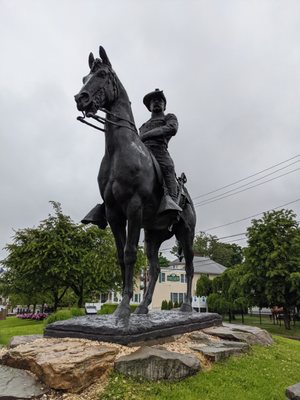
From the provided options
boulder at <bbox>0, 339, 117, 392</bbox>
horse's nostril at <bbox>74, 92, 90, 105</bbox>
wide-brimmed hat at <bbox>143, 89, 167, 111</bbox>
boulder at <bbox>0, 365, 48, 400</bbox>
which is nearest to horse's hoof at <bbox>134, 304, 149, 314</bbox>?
boulder at <bbox>0, 339, 117, 392</bbox>

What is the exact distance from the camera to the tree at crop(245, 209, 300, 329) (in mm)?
24625

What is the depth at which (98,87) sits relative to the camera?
5.41 m

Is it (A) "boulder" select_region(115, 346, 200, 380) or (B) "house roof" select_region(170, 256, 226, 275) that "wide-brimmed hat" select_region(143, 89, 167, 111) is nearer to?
(A) "boulder" select_region(115, 346, 200, 380)

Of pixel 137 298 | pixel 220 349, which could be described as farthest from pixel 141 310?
pixel 137 298

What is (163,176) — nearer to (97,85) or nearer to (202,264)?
(97,85)

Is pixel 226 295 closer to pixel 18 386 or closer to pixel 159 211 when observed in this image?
pixel 159 211

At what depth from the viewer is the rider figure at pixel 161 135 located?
6.40 metres

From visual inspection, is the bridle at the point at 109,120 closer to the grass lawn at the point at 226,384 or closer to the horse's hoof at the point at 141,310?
the horse's hoof at the point at 141,310

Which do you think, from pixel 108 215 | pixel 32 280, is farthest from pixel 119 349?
pixel 32 280

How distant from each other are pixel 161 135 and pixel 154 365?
13.0ft

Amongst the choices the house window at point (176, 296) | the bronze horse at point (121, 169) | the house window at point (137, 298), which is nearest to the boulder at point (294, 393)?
the bronze horse at point (121, 169)

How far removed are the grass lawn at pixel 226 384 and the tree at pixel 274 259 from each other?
66.4ft

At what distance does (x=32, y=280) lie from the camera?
25453mm

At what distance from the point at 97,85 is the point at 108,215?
202cm
